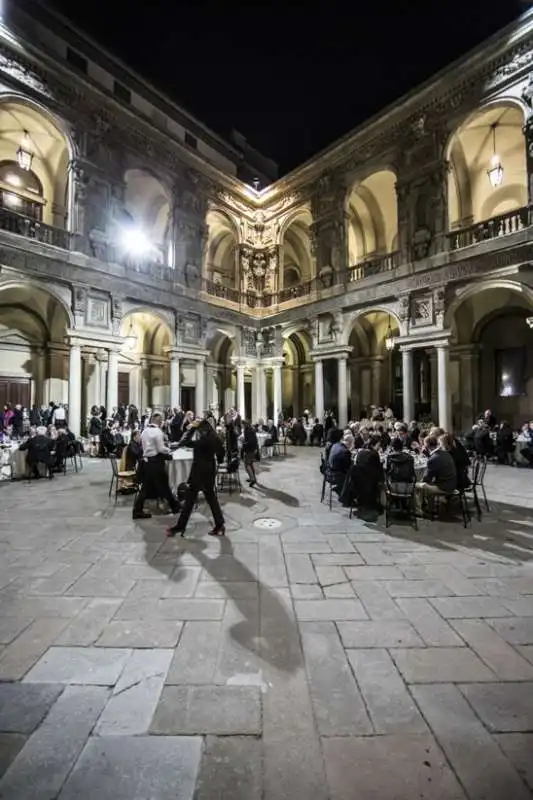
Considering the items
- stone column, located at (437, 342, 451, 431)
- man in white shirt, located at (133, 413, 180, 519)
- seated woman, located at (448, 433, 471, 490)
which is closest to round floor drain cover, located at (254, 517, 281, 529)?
man in white shirt, located at (133, 413, 180, 519)

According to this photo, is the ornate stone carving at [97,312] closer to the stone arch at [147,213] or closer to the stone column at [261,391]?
the stone arch at [147,213]

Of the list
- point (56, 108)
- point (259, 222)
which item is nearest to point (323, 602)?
point (56, 108)

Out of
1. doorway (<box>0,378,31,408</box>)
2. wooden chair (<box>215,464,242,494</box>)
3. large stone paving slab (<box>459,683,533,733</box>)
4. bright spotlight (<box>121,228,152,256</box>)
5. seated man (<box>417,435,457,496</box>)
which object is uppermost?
bright spotlight (<box>121,228,152,256</box>)

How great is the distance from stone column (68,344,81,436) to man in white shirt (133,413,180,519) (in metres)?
8.93

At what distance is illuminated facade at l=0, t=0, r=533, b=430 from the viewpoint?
1273 centimetres

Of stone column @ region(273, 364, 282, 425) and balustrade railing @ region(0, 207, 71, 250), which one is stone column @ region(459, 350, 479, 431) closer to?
stone column @ region(273, 364, 282, 425)

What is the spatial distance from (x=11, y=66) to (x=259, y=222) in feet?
38.0

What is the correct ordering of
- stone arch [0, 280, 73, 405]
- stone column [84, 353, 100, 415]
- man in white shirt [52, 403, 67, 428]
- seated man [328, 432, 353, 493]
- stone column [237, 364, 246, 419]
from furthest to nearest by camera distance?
1. stone column [237, 364, 246, 419]
2. stone column [84, 353, 100, 415]
3. stone arch [0, 280, 73, 405]
4. man in white shirt [52, 403, 67, 428]
5. seated man [328, 432, 353, 493]

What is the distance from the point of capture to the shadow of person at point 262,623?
7.98ft

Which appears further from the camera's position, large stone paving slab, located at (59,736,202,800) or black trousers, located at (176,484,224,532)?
black trousers, located at (176,484,224,532)

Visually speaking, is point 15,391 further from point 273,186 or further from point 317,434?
point 273,186

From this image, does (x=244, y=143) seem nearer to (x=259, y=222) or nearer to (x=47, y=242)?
(x=259, y=222)

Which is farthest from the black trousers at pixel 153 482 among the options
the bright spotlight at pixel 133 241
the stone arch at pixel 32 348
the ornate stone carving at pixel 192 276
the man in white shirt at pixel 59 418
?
the ornate stone carving at pixel 192 276

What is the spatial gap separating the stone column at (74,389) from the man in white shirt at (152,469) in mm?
8927
